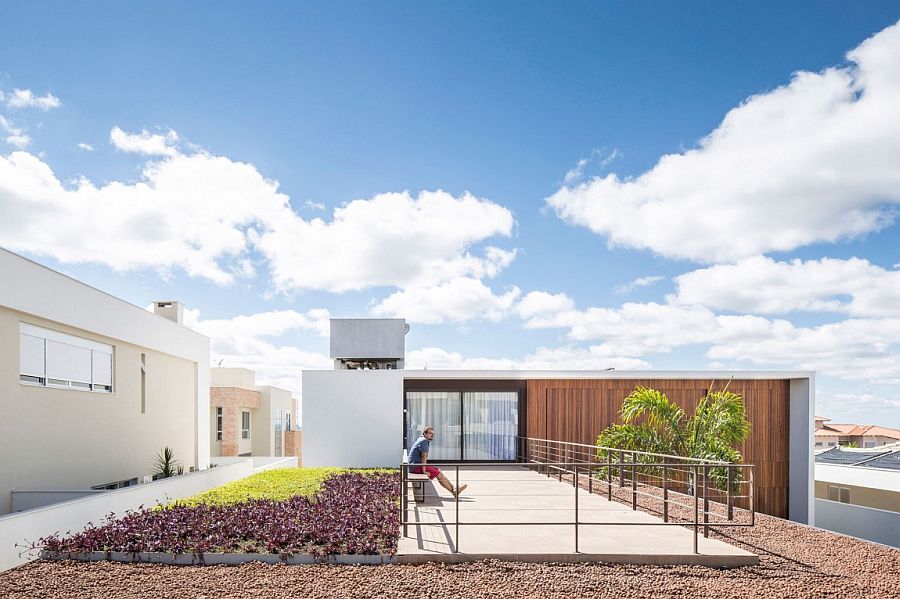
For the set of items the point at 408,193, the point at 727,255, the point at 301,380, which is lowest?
the point at 301,380

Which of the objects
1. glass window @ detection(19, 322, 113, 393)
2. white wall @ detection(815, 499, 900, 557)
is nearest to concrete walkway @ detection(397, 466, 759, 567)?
glass window @ detection(19, 322, 113, 393)

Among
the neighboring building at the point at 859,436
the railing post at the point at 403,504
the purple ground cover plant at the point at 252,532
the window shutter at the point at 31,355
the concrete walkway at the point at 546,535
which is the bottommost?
the neighboring building at the point at 859,436

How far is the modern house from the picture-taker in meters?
16.2

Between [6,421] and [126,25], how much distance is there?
6.94 metres

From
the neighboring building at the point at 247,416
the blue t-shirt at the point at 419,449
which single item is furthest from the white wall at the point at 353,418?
A: the neighboring building at the point at 247,416

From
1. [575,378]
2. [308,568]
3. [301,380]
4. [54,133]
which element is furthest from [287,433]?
[308,568]

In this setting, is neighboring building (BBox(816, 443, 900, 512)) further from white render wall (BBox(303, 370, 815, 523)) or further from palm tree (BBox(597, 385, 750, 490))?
white render wall (BBox(303, 370, 815, 523))

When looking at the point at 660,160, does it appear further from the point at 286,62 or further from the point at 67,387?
the point at 67,387

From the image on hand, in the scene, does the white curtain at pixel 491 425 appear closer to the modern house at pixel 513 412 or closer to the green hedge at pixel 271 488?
the modern house at pixel 513 412

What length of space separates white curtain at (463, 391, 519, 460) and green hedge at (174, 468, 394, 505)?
132 inches

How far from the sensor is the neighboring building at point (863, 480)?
1823 cm

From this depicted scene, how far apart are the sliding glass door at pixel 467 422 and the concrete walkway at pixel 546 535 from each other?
5436 millimetres

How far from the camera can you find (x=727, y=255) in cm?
1642

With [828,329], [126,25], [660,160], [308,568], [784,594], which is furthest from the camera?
[828,329]
